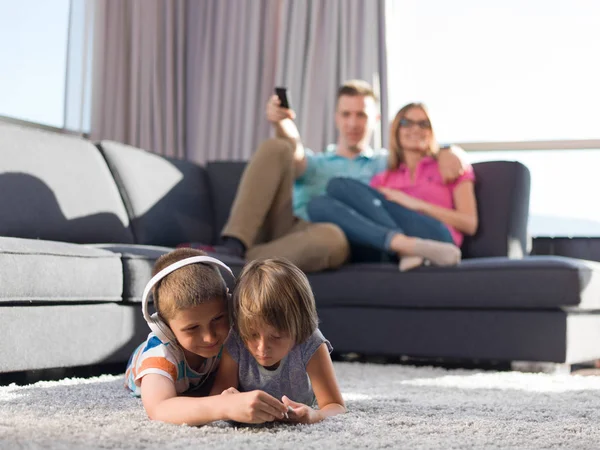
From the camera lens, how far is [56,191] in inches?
110

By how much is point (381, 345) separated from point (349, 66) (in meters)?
1.92

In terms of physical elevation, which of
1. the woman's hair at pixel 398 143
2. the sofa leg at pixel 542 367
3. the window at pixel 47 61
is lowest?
the sofa leg at pixel 542 367

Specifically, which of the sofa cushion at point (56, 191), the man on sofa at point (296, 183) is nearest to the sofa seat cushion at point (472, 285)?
the man on sofa at point (296, 183)


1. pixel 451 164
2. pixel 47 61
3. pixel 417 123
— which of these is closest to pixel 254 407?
pixel 451 164

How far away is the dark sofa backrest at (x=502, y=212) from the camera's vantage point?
10.1ft

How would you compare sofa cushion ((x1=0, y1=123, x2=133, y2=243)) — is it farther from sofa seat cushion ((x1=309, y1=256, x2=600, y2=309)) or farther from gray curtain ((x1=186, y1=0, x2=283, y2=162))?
gray curtain ((x1=186, y1=0, x2=283, y2=162))

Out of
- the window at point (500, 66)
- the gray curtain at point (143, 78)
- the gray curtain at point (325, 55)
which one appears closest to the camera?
the window at point (500, 66)

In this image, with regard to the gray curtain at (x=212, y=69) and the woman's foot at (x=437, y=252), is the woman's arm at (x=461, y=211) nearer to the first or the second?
the woman's foot at (x=437, y=252)

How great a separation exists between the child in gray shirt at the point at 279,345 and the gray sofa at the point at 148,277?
0.72 m

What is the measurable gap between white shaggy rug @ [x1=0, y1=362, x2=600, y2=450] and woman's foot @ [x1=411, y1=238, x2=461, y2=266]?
61cm

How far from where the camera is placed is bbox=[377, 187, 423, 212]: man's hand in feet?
9.98

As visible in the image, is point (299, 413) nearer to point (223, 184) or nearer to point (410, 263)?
point (410, 263)

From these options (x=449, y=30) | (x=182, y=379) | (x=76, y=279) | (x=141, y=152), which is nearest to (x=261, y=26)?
(x=449, y=30)

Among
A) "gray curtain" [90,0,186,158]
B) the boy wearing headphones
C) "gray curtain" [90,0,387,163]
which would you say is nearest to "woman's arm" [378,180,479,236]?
"gray curtain" [90,0,387,163]
